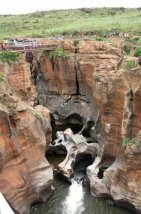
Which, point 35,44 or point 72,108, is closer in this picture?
point 72,108

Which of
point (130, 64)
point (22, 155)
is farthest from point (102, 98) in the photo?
point (22, 155)

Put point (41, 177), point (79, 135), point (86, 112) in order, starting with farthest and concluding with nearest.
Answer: point (86, 112), point (79, 135), point (41, 177)

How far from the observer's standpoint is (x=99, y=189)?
75.8ft

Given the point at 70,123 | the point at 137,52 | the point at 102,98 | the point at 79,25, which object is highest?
the point at 137,52

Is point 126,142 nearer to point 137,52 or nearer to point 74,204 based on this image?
point 74,204

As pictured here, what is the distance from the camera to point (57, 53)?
35.9m

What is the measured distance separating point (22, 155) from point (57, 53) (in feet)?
55.2

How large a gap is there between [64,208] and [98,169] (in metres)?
3.92

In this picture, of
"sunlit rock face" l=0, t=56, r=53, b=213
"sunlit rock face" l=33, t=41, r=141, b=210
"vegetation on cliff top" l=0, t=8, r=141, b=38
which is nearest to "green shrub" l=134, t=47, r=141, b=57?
"sunlit rock face" l=33, t=41, r=141, b=210

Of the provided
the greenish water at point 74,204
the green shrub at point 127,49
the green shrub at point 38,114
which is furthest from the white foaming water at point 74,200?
the green shrub at point 127,49

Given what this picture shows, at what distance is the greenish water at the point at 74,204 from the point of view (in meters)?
22.0

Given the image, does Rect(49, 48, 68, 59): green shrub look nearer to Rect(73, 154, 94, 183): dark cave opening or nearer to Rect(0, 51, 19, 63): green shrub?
Rect(0, 51, 19, 63): green shrub

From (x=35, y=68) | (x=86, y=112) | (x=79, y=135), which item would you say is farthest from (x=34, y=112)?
(x=35, y=68)

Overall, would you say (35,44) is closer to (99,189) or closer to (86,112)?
(86,112)
